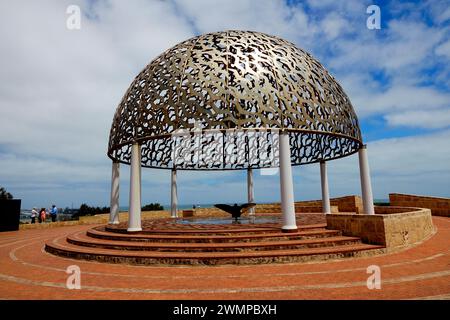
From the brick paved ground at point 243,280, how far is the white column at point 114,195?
22.9ft

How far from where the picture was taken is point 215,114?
11.8 metres

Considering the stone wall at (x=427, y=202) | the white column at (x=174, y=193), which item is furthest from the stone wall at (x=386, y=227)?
the white column at (x=174, y=193)

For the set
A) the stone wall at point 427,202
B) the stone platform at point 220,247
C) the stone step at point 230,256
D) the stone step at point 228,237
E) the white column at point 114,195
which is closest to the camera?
the stone step at point 230,256

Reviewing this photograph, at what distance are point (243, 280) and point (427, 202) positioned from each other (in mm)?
22715

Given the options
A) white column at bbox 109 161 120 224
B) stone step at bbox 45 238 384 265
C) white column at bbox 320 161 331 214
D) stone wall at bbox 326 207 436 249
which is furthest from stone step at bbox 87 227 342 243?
white column at bbox 320 161 331 214

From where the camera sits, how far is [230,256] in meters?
8.63

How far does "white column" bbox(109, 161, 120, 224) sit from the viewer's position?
54.6 feet

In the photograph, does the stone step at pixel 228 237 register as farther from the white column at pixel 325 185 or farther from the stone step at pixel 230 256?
the white column at pixel 325 185

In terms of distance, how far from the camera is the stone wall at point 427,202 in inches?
864

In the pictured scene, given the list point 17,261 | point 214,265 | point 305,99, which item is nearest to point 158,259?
point 214,265

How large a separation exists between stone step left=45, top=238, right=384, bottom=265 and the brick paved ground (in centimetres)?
25

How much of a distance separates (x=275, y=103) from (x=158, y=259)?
732 centimetres

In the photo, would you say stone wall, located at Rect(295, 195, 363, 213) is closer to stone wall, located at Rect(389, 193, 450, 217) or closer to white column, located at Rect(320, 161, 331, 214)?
stone wall, located at Rect(389, 193, 450, 217)

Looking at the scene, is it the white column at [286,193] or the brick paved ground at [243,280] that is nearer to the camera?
the brick paved ground at [243,280]
